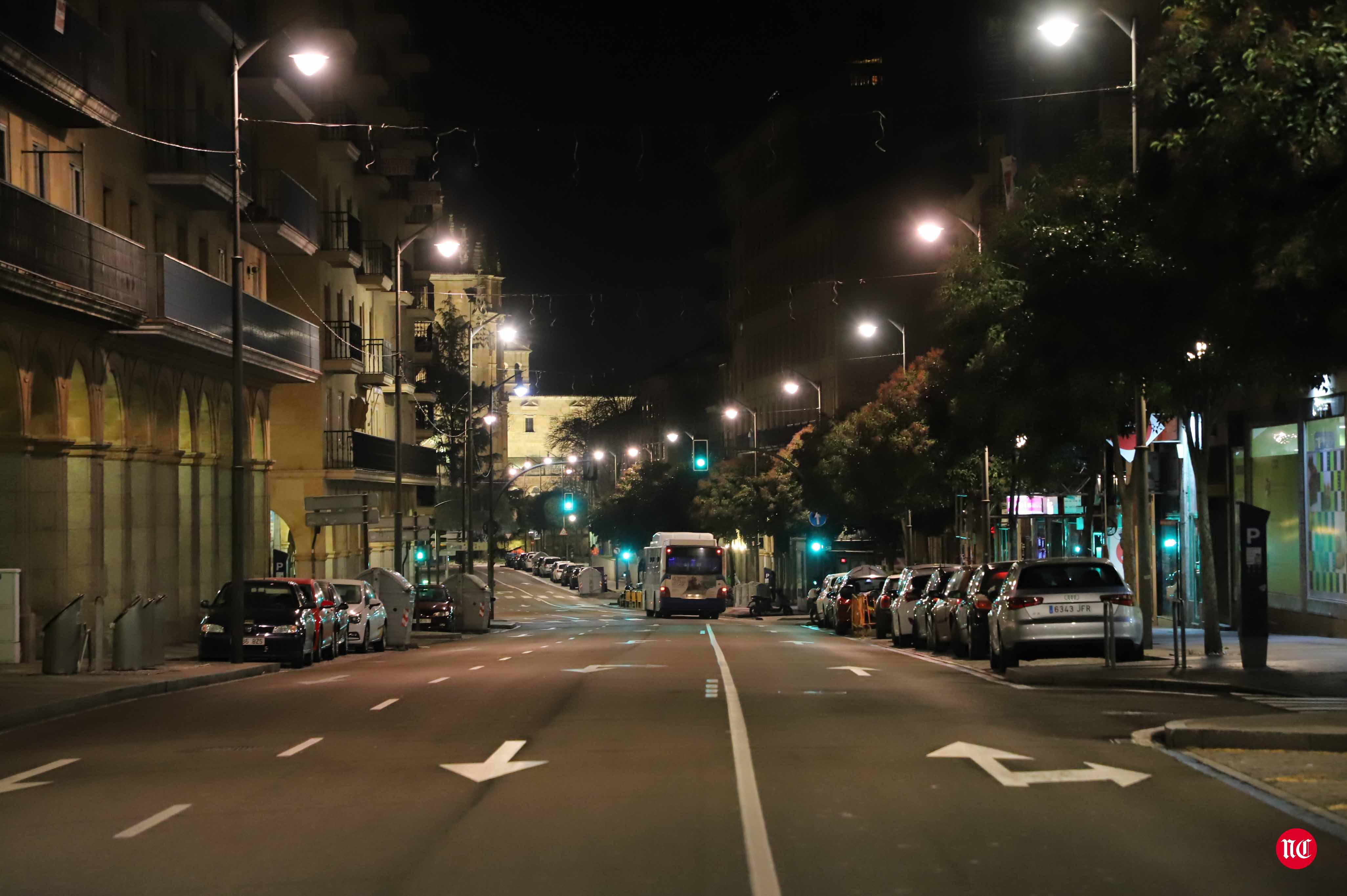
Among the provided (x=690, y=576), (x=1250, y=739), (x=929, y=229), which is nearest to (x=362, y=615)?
(x=929, y=229)

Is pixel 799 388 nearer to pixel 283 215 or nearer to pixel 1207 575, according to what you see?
pixel 283 215

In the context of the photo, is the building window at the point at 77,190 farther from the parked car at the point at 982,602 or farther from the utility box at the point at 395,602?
the parked car at the point at 982,602

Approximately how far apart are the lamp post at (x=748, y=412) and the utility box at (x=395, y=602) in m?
44.1

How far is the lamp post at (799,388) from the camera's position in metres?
88.1

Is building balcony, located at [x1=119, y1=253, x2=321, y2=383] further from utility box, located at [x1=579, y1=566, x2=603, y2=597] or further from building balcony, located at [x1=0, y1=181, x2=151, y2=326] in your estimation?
utility box, located at [x1=579, y1=566, x2=603, y2=597]

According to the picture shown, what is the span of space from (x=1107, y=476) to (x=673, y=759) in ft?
69.0

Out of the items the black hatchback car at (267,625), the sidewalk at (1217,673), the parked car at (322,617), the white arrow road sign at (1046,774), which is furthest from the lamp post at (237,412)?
the white arrow road sign at (1046,774)

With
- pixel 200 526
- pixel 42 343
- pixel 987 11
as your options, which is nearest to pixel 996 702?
pixel 42 343

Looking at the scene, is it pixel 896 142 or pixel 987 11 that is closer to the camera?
pixel 987 11

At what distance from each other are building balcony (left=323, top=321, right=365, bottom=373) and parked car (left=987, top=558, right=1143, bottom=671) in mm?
33366

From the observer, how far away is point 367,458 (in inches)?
2291

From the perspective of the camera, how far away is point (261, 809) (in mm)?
11742

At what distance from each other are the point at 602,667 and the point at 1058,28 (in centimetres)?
1125

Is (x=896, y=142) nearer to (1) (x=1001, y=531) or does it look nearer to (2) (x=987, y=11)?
(2) (x=987, y=11)
